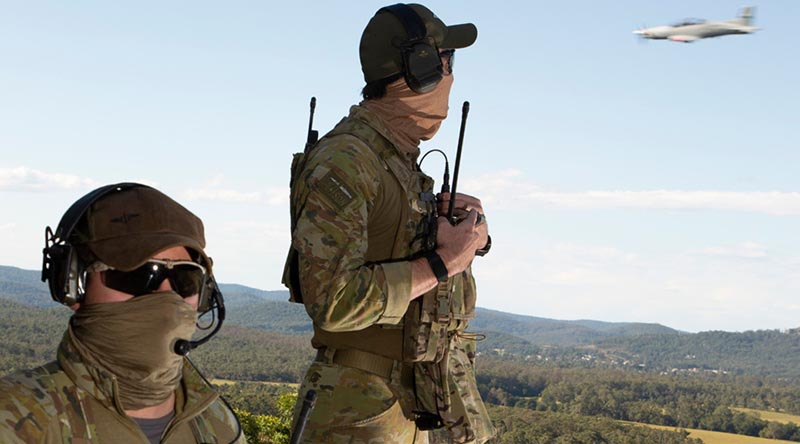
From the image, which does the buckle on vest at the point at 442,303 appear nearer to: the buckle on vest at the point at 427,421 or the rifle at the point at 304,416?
the buckle on vest at the point at 427,421

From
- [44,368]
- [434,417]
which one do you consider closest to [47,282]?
[44,368]

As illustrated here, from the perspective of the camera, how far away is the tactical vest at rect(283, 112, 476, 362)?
4.47 metres

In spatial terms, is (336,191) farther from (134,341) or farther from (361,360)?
(134,341)

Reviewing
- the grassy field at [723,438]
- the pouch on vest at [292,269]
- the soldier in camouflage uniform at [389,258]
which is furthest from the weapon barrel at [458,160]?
the grassy field at [723,438]

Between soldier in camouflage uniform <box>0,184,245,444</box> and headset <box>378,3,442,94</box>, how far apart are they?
5.81ft

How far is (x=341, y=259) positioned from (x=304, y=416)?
677mm

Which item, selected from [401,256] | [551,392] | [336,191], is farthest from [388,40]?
[551,392]

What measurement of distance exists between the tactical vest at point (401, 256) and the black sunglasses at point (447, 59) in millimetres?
555

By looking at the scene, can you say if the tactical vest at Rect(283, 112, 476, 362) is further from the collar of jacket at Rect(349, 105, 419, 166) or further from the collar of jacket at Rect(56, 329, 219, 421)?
the collar of jacket at Rect(56, 329, 219, 421)

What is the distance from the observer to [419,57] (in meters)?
4.67

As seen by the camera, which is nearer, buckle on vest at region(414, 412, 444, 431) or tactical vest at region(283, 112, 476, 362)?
tactical vest at region(283, 112, 476, 362)

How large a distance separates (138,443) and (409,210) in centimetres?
188

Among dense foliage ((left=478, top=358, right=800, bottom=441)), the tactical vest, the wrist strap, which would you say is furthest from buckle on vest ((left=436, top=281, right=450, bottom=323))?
dense foliage ((left=478, top=358, right=800, bottom=441))

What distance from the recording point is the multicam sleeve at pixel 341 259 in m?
4.12
